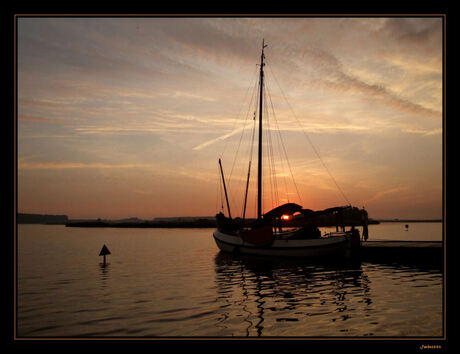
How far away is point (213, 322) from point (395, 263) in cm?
2406

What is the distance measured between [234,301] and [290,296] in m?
3.39

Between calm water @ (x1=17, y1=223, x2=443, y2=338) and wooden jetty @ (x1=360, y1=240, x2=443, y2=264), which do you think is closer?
calm water @ (x1=17, y1=223, x2=443, y2=338)

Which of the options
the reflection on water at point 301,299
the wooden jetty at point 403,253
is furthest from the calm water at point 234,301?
the wooden jetty at point 403,253

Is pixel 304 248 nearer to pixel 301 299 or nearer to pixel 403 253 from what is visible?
pixel 403 253

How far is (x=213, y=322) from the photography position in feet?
50.9

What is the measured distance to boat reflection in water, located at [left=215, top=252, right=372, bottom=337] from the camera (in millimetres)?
14859

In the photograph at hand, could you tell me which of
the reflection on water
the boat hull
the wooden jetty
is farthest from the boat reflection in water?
the wooden jetty

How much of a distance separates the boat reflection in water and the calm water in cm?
5

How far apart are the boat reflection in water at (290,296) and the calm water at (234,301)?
2.0 inches

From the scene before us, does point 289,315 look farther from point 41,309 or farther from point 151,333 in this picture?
point 41,309

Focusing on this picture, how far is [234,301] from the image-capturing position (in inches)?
773

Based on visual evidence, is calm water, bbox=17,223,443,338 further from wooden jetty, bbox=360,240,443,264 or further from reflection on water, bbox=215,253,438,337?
wooden jetty, bbox=360,240,443,264

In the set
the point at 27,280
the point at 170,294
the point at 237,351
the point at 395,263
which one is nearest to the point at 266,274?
the point at 170,294

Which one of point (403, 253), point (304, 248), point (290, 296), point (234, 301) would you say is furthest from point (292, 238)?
point (234, 301)
